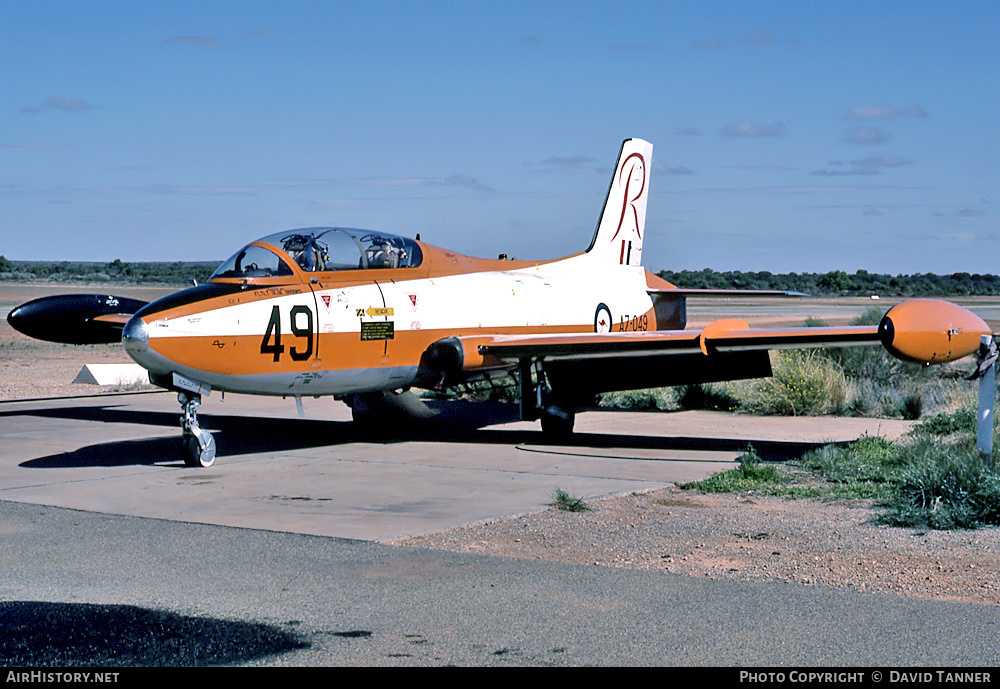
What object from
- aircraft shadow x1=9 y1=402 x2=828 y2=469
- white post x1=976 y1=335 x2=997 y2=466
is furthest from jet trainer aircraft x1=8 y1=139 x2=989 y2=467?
white post x1=976 y1=335 x2=997 y2=466

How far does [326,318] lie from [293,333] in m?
0.52

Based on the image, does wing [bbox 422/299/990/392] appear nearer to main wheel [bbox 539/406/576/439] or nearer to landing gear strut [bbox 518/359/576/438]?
landing gear strut [bbox 518/359/576/438]

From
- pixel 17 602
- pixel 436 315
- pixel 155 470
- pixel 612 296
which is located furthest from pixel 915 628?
pixel 612 296

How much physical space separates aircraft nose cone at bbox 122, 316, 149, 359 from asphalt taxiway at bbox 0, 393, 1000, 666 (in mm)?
1386

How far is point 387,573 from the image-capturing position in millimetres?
7531

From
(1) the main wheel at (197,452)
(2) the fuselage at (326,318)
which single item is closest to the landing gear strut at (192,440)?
(1) the main wheel at (197,452)

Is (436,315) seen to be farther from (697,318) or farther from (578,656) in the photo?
(697,318)

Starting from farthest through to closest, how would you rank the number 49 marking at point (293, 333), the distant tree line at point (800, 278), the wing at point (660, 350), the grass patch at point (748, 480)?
the distant tree line at point (800, 278), the number 49 marking at point (293, 333), the wing at point (660, 350), the grass patch at point (748, 480)

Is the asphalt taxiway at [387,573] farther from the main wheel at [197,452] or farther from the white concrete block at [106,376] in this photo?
the white concrete block at [106,376]

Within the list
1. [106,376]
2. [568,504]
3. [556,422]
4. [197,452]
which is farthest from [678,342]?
[106,376]

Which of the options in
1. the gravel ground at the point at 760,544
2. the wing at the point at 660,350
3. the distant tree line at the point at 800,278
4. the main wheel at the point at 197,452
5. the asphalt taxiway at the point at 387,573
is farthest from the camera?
the distant tree line at the point at 800,278

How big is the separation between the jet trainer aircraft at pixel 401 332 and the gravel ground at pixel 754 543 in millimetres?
3128

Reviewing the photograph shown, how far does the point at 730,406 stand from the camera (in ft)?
66.4

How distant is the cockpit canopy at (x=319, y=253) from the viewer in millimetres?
13734
